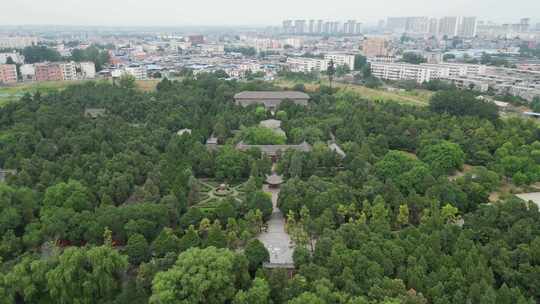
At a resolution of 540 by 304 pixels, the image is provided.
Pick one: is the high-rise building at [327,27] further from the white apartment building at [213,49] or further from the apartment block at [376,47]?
the apartment block at [376,47]

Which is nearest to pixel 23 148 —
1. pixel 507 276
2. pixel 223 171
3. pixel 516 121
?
pixel 223 171

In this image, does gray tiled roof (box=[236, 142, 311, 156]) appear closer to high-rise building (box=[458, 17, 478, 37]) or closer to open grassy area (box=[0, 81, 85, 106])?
open grassy area (box=[0, 81, 85, 106])

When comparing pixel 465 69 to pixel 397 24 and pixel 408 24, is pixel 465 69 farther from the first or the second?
pixel 397 24

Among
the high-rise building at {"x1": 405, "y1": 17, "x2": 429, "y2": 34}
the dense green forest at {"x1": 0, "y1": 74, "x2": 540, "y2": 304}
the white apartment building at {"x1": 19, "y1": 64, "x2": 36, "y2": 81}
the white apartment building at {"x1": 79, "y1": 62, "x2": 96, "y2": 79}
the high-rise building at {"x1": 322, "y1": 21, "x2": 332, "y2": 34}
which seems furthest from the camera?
the high-rise building at {"x1": 322, "y1": 21, "x2": 332, "y2": 34}

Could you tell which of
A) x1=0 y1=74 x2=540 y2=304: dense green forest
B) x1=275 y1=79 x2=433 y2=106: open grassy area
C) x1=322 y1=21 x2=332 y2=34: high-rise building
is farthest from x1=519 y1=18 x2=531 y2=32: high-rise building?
x1=0 y1=74 x2=540 y2=304: dense green forest

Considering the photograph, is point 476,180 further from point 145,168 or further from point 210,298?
point 145,168

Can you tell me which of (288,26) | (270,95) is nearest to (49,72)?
(270,95)

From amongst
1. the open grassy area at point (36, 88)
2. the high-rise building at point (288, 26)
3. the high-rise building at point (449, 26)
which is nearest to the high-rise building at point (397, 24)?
the high-rise building at point (449, 26)
